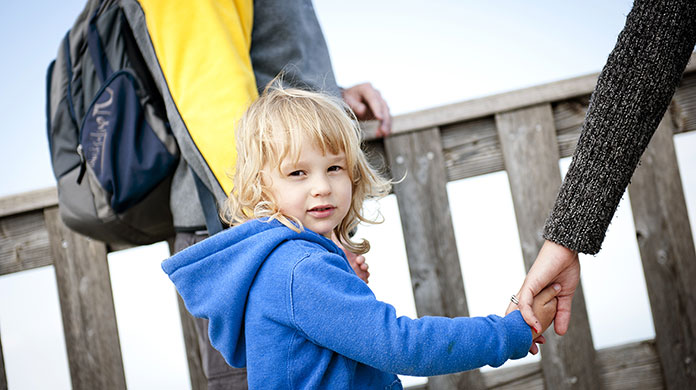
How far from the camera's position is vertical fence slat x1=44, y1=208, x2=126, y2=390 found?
2.14 metres

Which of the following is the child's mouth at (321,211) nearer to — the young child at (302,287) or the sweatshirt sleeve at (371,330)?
the young child at (302,287)

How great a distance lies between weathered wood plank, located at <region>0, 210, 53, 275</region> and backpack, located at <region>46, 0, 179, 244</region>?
52 centimetres

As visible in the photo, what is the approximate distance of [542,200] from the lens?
210 centimetres

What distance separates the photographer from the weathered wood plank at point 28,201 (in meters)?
2.13

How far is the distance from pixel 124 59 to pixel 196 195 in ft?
1.41

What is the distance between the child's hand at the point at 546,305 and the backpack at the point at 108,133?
3.30 ft

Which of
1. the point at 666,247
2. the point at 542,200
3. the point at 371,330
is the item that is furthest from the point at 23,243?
the point at 666,247

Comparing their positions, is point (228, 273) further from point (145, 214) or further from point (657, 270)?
point (657, 270)

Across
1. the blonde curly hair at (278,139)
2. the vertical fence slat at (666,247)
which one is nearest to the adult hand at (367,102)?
the blonde curly hair at (278,139)

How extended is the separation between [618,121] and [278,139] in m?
0.82

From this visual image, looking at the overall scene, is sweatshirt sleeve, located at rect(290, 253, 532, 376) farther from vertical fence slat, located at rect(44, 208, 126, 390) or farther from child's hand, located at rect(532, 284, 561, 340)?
vertical fence slat, located at rect(44, 208, 126, 390)

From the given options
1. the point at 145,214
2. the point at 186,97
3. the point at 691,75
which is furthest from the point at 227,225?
the point at 691,75

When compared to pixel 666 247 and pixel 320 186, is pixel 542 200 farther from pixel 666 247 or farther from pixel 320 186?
pixel 320 186

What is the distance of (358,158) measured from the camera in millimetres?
1416
